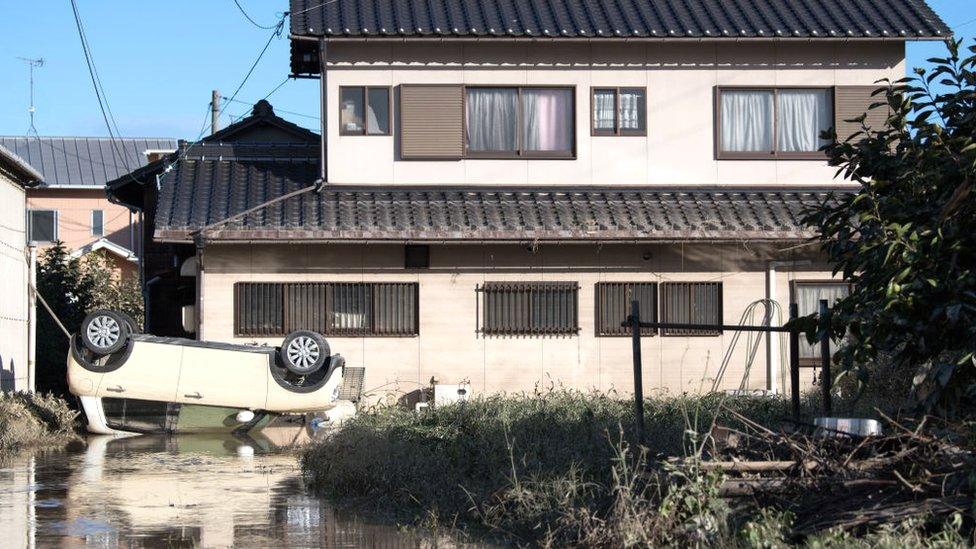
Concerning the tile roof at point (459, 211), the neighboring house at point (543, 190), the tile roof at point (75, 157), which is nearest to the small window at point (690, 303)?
the neighboring house at point (543, 190)

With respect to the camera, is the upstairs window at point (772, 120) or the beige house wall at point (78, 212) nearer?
the upstairs window at point (772, 120)

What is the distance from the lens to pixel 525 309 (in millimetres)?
18828

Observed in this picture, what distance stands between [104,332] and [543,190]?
6799 mm

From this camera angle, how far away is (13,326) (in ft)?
70.8

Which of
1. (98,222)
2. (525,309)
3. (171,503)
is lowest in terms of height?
(171,503)

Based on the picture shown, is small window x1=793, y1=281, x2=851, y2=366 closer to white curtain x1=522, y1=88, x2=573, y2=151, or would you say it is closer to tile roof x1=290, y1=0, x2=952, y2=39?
tile roof x1=290, y1=0, x2=952, y2=39

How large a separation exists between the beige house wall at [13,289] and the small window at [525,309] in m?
7.91

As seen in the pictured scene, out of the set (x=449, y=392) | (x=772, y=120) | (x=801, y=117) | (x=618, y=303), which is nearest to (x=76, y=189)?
(x=449, y=392)

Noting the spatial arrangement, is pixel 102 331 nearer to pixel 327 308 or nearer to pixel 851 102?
pixel 327 308

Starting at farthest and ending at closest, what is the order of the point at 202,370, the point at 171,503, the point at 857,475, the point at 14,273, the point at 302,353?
the point at 14,273 → the point at 202,370 → the point at 302,353 → the point at 171,503 → the point at 857,475

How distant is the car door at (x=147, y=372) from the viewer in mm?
17297

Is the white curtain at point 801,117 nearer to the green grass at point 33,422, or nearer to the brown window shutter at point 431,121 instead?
the brown window shutter at point 431,121

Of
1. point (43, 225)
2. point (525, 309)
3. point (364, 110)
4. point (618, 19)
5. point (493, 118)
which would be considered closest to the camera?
point (525, 309)

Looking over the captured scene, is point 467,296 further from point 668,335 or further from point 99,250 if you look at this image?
point 99,250
